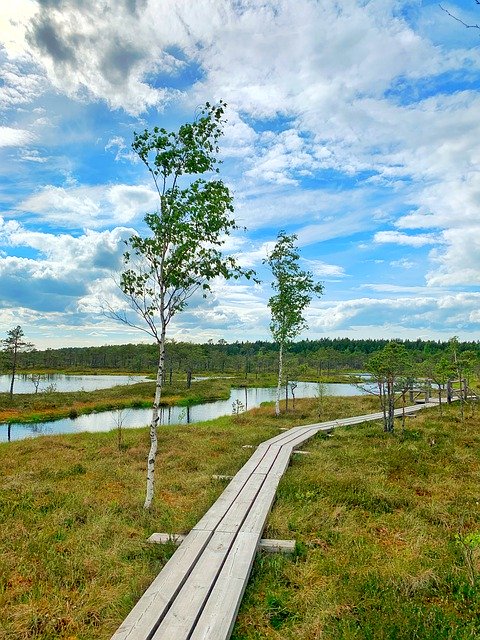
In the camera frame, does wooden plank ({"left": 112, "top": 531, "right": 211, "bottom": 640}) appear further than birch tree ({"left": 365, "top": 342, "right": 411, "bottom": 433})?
No

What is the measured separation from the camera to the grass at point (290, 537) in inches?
192

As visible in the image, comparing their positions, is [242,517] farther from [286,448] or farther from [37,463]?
[37,463]

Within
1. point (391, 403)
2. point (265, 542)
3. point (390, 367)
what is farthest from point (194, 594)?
point (391, 403)

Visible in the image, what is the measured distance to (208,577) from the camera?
17.4ft

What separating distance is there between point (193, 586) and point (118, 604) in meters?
1.03

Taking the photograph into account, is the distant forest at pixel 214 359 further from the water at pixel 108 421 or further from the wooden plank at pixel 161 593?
the wooden plank at pixel 161 593

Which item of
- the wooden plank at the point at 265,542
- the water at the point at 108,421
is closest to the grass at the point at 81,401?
the water at the point at 108,421

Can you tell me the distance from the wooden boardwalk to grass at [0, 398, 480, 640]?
336 millimetres

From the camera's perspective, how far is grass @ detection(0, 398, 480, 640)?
4.87m

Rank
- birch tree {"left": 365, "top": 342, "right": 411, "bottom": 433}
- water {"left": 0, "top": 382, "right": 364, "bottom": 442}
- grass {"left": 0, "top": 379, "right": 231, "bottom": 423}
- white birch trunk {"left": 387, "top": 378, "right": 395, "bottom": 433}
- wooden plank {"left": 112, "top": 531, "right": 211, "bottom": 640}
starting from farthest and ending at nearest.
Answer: grass {"left": 0, "top": 379, "right": 231, "bottom": 423} → water {"left": 0, "top": 382, "right": 364, "bottom": 442} → white birch trunk {"left": 387, "top": 378, "right": 395, "bottom": 433} → birch tree {"left": 365, "top": 342, "right": 411, "bottom": 433} → wooden plank {"left": 112, "top": 531, "right": 211, "bottom": 640}

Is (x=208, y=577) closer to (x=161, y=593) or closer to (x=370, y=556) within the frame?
(x=161, y=593)

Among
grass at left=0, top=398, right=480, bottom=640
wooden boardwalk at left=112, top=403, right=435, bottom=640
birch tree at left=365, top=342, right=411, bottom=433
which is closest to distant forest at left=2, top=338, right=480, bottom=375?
birch tree at left=365, top=342, right=411, bottom=433

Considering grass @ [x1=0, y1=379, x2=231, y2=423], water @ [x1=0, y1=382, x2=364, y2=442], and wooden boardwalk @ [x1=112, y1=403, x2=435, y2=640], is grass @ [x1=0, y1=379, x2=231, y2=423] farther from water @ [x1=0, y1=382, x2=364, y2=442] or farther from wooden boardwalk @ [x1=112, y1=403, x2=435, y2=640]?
wooden boardwalk @ [x1=112, y1=403, x2=435, y2=640]

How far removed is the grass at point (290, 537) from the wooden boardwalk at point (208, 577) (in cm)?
34
